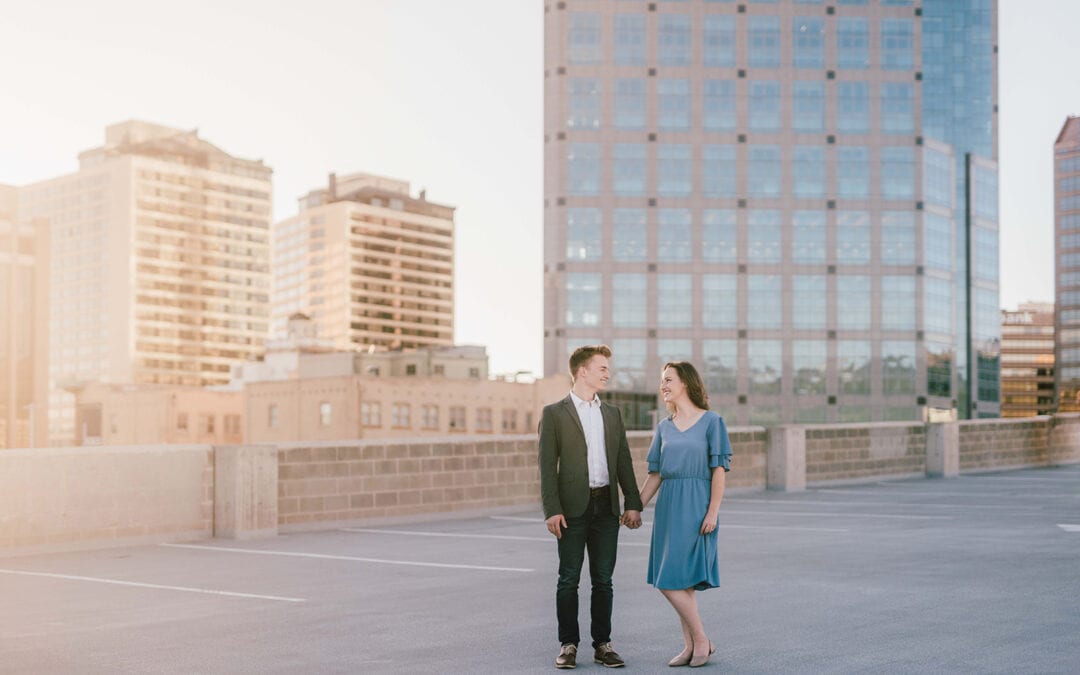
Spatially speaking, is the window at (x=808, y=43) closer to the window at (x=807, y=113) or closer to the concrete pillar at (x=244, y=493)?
the window at (x=807, y=113)

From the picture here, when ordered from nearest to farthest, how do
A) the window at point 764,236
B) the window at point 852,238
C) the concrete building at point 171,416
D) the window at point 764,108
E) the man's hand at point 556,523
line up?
the man's hand at point 556,523
the window at point 764,236
the window at point 852,238
the window at point 764,108
the concrete building at point 171,416

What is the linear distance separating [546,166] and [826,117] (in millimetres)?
25482

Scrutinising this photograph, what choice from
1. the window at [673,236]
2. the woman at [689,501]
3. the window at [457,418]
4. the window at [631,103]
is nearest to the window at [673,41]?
the window at [631,103]

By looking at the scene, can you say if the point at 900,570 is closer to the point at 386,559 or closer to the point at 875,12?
the point at 386,559

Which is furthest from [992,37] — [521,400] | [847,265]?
[521,400]

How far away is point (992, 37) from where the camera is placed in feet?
489

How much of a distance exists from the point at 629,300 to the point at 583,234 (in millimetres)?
6889

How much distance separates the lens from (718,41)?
371ft

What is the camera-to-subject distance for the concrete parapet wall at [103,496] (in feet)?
48.9

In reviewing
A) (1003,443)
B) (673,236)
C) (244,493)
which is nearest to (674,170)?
(673,236)

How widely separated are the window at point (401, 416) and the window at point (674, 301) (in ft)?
76.0

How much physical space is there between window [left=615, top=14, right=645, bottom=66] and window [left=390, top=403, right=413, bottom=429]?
35487mm

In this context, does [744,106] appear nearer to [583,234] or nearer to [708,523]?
[583,234]

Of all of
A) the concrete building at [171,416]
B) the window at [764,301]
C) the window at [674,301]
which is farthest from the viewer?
the concrete building at [171,416]
